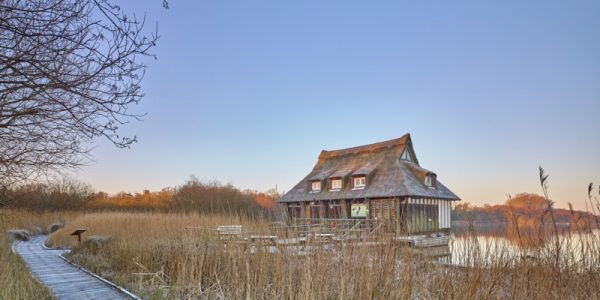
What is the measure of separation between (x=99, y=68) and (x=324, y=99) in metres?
11.5

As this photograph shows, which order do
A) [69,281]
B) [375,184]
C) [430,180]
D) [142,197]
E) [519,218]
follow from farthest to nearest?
[142,197]
[430,180]
[375,184]
[69,281]
[519,218]

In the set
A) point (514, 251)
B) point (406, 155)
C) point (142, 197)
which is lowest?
point (142, 197)

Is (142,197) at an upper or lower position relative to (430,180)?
lower

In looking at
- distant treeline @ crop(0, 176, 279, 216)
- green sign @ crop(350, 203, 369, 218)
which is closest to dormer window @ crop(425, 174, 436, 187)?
green sign @ crop(350, 203, 369, 218)

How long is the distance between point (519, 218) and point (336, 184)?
1884 cm

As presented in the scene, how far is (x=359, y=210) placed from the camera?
20.3 metres

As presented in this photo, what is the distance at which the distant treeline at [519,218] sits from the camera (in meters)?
3.46

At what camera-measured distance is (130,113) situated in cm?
324

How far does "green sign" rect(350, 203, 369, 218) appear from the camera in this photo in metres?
19.9

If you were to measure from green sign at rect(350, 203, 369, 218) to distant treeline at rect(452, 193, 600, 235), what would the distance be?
1619 centimetres

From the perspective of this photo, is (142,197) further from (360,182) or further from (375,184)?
(375,184)

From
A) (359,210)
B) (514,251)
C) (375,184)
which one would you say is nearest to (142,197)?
(359,210)

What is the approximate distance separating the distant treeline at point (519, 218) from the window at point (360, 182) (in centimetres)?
1692

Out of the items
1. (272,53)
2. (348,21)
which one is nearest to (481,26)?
(348,21)
